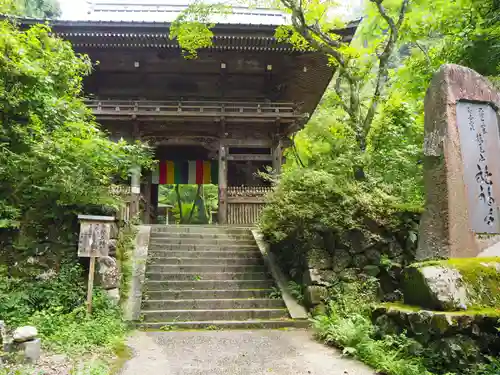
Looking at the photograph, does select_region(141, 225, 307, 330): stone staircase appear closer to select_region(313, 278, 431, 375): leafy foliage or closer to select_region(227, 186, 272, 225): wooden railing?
select_region(313, 278, 431, 375): leafy foliage

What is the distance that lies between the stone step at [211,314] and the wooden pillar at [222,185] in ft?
19.8

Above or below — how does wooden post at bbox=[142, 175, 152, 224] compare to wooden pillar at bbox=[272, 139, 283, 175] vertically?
below

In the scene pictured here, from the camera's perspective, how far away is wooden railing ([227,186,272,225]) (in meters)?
13.1

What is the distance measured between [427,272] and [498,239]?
Answer: 1.57m

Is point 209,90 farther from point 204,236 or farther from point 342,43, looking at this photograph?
point 204,236

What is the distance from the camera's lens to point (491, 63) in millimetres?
8258

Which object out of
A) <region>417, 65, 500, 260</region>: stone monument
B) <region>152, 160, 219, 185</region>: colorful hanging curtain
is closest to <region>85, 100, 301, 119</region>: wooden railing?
<region>152, 160, 219, 185</region>: colorful hanging curtain

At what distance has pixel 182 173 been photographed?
16.2 metres

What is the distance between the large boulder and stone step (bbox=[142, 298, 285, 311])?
3.21m

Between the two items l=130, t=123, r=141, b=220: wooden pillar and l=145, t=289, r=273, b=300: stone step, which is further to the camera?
l=130, t=123, r=141, b=220: wooden pillar

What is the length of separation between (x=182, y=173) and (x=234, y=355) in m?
11.8

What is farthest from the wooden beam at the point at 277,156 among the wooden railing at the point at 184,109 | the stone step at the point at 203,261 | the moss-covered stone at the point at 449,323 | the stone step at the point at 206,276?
the moss-covered stone at the point at 449,323

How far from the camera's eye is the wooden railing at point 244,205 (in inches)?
516

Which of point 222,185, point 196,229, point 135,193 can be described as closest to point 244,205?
point 222,185
